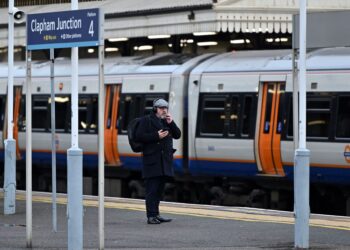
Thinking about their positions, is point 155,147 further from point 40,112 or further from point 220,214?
point 40,112

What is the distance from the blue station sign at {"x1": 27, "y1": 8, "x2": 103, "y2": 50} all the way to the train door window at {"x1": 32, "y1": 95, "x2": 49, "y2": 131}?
38.0 ft

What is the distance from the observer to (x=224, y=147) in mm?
18688

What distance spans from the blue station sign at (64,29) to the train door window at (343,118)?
7.62 metres

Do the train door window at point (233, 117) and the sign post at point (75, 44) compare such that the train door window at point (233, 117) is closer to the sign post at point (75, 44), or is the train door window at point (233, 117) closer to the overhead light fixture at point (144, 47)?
the overhead light fixture at point (144, 47)

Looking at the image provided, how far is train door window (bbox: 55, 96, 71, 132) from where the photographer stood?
22.0 metres

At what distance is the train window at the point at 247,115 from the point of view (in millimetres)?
18359

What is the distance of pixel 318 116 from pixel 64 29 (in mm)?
8016

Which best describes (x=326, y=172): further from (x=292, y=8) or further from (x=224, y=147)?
(x=292, y=8)

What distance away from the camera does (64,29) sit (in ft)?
33.9

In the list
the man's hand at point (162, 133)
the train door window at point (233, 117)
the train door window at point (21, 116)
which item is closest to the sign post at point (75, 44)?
the man's hand at point (162, 133)

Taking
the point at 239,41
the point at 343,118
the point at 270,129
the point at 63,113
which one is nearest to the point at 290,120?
the point at 270,129

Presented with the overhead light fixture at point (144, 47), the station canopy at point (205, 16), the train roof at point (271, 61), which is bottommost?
the train roof at point (271, 61)

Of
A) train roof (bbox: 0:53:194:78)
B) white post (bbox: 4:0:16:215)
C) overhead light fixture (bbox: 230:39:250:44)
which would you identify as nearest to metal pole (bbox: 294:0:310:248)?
white post (bbox: 4:0:16:215)

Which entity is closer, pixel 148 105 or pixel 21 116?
pixel 148 105
